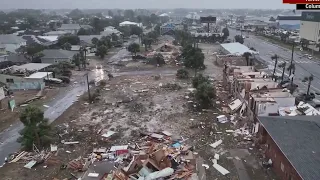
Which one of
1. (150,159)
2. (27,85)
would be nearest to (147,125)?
(150,159)

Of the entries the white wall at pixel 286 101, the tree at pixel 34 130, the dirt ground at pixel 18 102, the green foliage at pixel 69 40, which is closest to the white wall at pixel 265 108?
the white wall at pixel 286 101

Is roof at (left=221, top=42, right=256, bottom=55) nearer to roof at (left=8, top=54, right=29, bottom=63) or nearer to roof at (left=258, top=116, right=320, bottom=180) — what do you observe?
roof at (left=258, top=116, right=320, bottom=180)

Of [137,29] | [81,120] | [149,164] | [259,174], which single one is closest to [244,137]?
[259,174]

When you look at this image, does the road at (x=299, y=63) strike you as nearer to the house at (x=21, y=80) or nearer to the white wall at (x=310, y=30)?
the white wall at (x=310, y=30)

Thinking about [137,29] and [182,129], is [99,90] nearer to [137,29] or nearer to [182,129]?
[182,129]

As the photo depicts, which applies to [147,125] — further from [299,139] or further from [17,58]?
[17,58]
